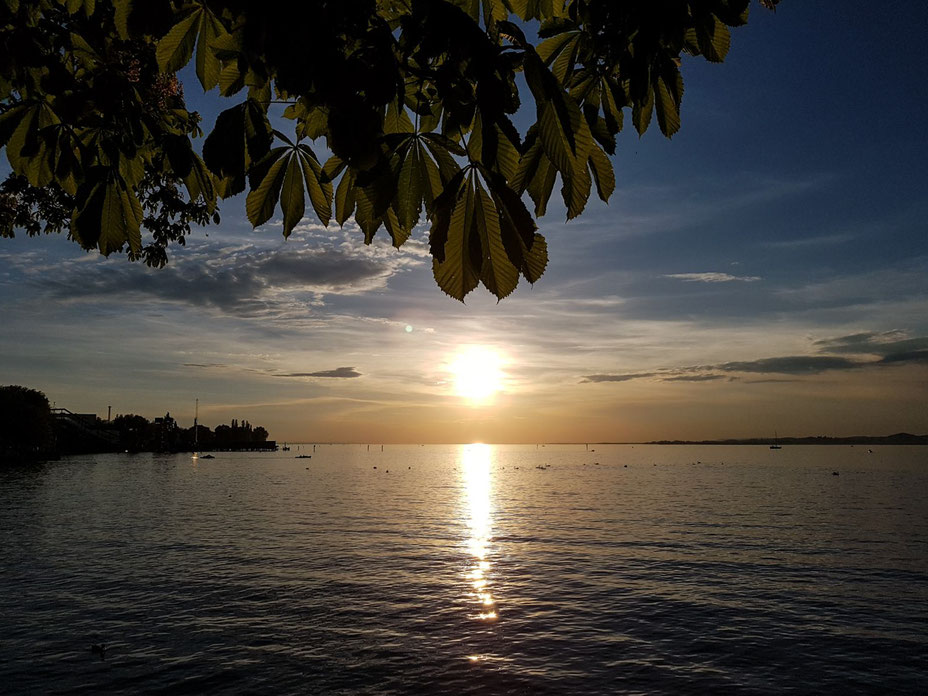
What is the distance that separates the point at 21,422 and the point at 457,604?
367 feet

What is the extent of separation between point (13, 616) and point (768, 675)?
84.2 ft

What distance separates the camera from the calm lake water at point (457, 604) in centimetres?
1739

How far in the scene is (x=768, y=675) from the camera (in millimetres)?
17891

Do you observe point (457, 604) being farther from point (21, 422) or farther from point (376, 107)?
point (21, 422)

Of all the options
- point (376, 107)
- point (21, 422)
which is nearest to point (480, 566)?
point (376, 107)

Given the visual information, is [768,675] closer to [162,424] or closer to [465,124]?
[465,124]

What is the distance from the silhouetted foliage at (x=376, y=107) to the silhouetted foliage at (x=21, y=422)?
416 ft

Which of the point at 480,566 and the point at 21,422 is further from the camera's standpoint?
the point at 21,422

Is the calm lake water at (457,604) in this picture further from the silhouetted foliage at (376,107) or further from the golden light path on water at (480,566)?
the silhouetted foliage at (376,107)

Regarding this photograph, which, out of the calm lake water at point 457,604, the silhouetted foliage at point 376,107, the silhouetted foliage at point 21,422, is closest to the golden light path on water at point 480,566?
the calm lake water at point 457,604

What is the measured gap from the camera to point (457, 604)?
25.4m

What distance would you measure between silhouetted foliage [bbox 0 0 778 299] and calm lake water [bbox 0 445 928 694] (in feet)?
55.6

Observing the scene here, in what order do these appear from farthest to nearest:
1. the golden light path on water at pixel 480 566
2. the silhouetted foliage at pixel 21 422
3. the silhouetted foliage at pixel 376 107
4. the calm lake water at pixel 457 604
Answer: the silhouetted foliage at pixel 21 422 < the golden light path on water at pixel 480 566 < the calm lake water at pixel 457 604 < the silhouetted foliage at pixel 376 107

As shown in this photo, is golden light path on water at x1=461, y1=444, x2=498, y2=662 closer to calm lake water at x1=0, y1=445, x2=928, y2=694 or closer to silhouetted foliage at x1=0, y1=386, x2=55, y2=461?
calm lake water at x1=0, y1=445, x2=928, y2=694
